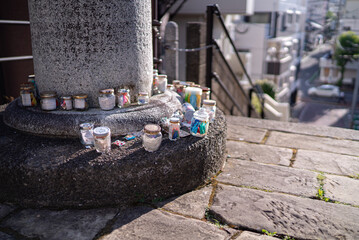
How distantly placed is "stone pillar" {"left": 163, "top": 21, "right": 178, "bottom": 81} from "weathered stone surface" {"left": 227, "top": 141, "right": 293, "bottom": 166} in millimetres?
1982

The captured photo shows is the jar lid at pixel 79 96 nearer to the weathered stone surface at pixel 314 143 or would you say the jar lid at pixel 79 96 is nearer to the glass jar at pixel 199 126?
the glass jar at pixel 199 126

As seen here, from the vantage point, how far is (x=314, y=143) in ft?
11.9

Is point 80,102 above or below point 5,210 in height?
above

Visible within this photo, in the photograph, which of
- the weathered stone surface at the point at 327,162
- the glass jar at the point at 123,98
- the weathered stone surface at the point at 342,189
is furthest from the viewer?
the weathered stone surface at the point at 327,162

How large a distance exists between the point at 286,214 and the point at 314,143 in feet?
5.71

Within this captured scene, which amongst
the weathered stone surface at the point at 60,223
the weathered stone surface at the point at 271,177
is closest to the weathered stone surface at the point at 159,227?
the weathered stone surface at the point at 60,223

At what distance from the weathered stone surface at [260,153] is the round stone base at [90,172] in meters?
0.94

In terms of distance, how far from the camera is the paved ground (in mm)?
1968

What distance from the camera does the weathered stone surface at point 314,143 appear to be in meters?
3.46

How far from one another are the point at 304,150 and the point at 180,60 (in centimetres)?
987

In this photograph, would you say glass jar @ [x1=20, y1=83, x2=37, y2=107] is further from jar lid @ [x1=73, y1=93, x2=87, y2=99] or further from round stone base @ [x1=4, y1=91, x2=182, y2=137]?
jar lid @ [x1=73, y1=93, x2=87, y2=99]

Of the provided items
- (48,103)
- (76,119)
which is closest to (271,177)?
(76,119)

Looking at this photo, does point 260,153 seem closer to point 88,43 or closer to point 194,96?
point 194,96

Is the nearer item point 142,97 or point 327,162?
point 142,97
